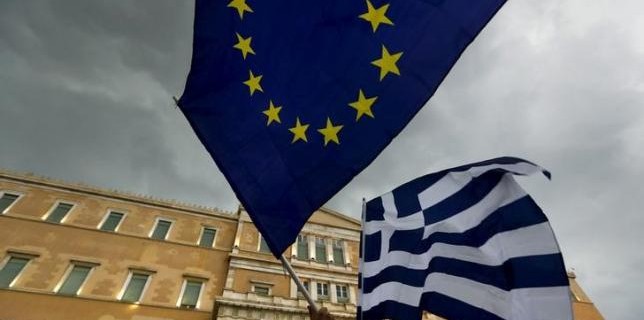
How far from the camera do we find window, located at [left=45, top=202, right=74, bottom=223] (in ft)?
66.7

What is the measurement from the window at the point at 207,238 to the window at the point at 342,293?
26.6ft

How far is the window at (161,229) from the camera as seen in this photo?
21.5 meters

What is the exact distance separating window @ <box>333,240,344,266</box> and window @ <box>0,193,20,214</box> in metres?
19.0

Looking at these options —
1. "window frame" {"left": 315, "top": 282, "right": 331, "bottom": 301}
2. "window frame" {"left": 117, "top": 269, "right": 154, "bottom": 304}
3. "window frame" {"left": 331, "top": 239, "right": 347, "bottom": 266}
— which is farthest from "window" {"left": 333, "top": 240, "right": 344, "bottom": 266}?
"window frame" {"left": 117, "top": 269, "right": 154, "bottom": 304}

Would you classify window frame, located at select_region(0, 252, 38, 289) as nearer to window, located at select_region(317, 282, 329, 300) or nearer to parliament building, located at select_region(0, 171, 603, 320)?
parliament building, located at select_region(0, 171, 603, 320)

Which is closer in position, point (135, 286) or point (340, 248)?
point (135, 286)

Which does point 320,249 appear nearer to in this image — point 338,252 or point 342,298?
point 338,252

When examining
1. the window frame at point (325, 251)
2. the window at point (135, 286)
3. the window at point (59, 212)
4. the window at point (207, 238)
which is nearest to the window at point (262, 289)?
the window frame at point (325, 251)

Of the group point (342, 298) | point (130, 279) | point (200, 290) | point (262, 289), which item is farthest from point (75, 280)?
point (342, 298)

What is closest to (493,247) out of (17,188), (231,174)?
(231,174)

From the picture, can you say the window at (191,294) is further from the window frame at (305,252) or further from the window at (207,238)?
the window frame at (305,252)

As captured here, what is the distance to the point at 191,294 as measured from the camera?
62.2 feet

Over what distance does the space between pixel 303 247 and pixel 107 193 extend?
42.5 feet

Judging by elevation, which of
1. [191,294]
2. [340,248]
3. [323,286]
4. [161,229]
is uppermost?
[161,229]
